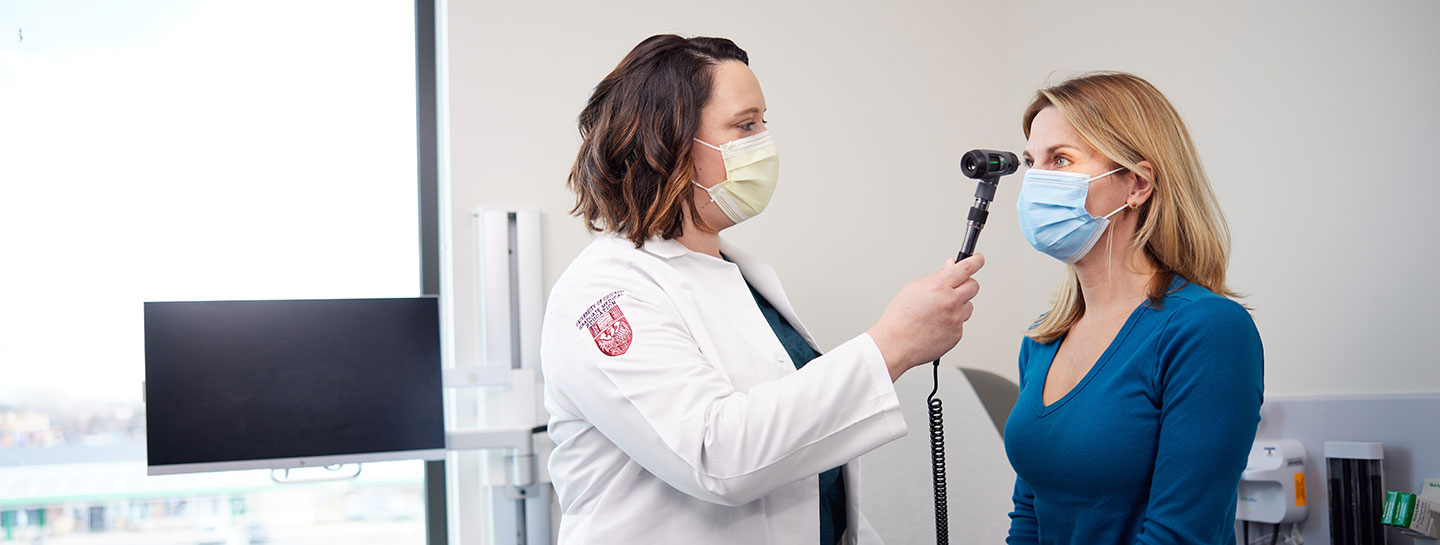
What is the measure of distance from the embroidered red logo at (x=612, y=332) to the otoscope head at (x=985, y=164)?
456 millimetres

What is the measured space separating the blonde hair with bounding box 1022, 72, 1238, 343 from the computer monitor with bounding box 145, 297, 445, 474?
1392 millimetres

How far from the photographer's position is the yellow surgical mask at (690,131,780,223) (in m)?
1.19

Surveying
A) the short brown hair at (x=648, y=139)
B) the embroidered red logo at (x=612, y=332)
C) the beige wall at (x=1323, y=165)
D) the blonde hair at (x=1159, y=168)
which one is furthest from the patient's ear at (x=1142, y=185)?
the beige wall at (x=1323, y=165)

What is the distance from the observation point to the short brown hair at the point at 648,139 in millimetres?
1153

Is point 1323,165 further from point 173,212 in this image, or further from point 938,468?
point 173,212

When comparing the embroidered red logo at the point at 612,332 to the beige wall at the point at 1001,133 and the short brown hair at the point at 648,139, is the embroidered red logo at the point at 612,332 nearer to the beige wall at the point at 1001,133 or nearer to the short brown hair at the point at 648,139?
the short brown hair at the point at 648,139

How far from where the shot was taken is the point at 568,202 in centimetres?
229

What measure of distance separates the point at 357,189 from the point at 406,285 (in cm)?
28

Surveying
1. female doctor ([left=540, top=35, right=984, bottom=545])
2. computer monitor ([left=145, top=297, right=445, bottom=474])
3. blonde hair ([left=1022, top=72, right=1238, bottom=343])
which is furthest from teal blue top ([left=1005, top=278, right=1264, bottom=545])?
computer monitor ([left=145, top=297, right=445, bottom=474])

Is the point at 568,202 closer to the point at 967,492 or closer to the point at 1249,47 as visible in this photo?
the point at 967,492

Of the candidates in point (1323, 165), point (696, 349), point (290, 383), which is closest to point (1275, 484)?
point (1323, 165)

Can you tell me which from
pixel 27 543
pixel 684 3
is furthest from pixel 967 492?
pixel 27 543

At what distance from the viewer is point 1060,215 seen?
1.19 metres

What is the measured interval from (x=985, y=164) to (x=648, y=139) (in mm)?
415
